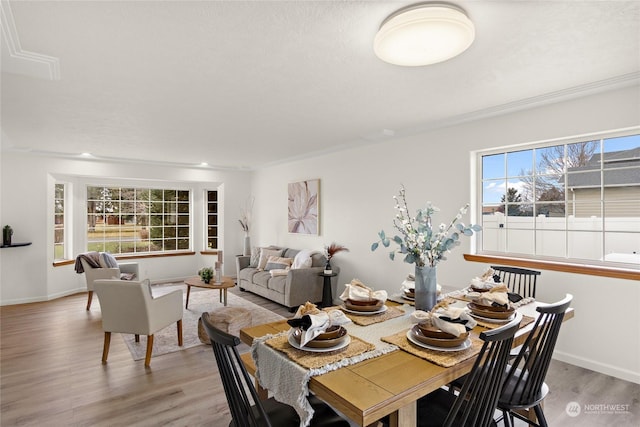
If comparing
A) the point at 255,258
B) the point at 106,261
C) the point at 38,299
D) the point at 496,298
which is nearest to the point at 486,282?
the point at 496,298

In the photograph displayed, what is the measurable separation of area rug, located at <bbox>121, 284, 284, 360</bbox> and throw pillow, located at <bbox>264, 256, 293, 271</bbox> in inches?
26.4

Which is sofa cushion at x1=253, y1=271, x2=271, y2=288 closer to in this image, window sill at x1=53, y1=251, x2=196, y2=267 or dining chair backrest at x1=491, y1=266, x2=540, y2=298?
window sill at x1=53, y1=251, x2=196, y2=267

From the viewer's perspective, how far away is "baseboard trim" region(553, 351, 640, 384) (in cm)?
269

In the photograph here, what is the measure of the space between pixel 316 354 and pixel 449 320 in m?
0.65

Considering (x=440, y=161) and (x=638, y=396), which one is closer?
(x=638, y=396)

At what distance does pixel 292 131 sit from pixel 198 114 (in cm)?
115

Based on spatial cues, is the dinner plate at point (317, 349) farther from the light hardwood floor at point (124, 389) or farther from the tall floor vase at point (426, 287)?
the light hardwood floor at point (124, 389)

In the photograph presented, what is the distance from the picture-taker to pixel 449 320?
1.60 m

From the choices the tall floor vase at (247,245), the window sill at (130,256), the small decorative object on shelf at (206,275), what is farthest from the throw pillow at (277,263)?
the window sill at (130,256)

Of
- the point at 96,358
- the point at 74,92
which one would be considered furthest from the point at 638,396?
the point at 74,92

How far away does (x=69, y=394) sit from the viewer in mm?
2629

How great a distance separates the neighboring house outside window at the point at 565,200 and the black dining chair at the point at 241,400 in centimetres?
280

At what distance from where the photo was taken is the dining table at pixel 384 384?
1.11m

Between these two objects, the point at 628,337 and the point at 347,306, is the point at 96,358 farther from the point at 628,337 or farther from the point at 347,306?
the point at 628,337
